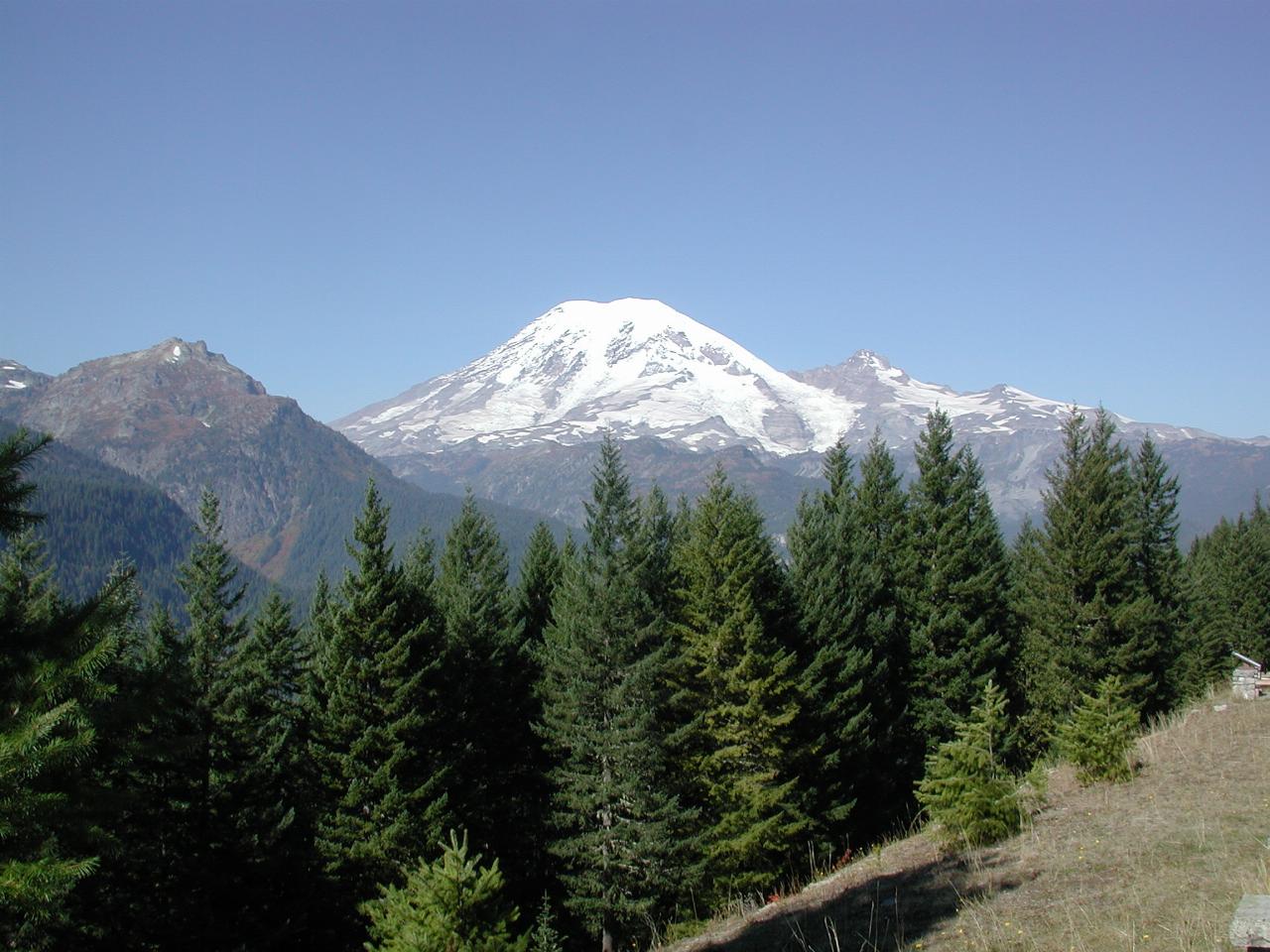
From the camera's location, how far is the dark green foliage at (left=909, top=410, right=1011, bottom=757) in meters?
32.6

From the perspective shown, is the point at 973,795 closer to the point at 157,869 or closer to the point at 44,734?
the point at 44,734

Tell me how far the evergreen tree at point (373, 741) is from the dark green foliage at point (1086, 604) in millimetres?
23069

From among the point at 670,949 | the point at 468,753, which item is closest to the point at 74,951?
the point at 468,753

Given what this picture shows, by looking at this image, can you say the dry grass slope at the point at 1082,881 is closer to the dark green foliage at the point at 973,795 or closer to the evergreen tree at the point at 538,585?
the dark green foliage at the point at 973,795

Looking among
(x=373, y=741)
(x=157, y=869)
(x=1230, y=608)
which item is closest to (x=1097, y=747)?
(x=373, y=741)

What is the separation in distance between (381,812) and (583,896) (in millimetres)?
6960

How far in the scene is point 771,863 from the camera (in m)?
24.9

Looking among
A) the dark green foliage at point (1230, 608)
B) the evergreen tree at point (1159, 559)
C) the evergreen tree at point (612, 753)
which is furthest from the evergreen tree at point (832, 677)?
the dark green foliage at point (1230, 608)

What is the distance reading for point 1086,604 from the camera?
3297 centimetres

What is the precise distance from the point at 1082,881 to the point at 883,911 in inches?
111

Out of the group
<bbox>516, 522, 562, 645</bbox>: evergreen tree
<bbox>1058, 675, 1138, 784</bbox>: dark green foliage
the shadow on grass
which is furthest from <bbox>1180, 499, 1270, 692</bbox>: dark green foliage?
the shadow on grass

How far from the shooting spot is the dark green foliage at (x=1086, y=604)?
3231 centimetres

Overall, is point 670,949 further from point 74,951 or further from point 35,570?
point 35,570

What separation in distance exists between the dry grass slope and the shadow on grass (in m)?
0.04
